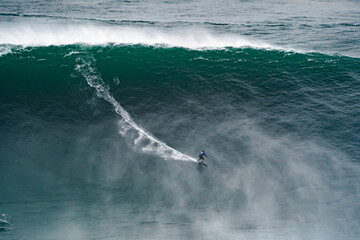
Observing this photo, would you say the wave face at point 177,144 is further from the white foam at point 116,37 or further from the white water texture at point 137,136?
the white foam at point 116,37

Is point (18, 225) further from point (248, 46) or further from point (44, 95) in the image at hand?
point (248, 46)

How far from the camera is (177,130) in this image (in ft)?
148

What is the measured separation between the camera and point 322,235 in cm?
3155

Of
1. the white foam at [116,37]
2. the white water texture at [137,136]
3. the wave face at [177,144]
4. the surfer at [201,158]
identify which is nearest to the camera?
the wave face at [177,144]

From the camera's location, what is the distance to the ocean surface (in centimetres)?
3266

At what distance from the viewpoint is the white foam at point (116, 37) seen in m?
70.9

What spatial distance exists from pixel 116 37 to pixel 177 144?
44542 millimetres

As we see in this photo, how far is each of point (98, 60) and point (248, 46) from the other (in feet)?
128

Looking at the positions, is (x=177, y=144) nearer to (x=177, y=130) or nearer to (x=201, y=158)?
(x=177, y=130)

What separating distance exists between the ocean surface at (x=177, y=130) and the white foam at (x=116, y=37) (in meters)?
0.54

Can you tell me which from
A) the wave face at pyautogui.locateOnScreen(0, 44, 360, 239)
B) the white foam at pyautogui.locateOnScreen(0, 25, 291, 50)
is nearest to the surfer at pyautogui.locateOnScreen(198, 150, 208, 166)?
the wave face at pyautogui.locateOnScreen(0, 44, 360, 239)

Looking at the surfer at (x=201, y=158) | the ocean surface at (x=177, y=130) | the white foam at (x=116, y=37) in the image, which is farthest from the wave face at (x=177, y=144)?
the white foam at (x=116, y=37)

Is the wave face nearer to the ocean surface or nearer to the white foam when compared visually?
the ocean surface

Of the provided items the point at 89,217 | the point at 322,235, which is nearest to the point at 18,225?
the point at 89,217
